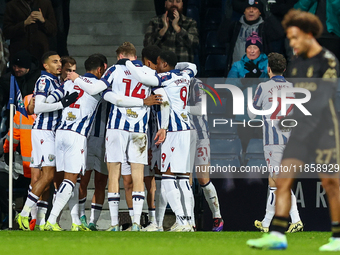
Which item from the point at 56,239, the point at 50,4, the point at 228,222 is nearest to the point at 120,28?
the point at 50,4

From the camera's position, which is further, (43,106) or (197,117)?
(197,117)

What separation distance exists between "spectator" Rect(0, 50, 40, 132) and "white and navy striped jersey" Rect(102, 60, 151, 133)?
1966mm

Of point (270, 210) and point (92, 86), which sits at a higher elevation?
point (92, 86)

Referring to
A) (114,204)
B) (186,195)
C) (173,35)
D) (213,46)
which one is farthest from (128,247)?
(213,46)

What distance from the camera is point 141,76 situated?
22.2ft

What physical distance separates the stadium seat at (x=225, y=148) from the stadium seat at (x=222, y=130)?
0.12 meters

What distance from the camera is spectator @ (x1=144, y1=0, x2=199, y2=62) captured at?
30.4 feet

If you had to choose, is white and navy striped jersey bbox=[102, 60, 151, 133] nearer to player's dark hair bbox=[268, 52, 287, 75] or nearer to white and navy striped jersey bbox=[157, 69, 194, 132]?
white and navy striped jersey bbox=[157, 69, 194, 132]

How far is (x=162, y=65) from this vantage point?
23.7 feet

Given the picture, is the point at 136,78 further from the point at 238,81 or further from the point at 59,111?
the point at 238,81

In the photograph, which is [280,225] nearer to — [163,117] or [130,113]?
[163,117]

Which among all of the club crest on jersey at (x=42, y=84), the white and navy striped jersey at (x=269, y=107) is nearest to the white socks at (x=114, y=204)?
the club crest on jersey at (x=42, y=84)

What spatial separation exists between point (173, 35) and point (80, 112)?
281cm

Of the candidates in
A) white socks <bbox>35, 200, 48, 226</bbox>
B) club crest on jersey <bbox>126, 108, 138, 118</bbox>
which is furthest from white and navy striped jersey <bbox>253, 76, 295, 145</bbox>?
white socks <bbox>35, 200, 48, 226</bbox>
